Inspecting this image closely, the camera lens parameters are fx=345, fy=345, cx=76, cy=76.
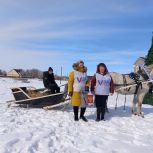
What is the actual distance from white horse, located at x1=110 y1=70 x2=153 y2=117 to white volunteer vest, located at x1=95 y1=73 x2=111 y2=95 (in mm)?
1536

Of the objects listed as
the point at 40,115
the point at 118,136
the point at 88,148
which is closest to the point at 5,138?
the point at 88,148

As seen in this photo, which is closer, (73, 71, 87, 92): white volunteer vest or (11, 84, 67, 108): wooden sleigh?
(73, 71, 87, 92): white volunteer vest

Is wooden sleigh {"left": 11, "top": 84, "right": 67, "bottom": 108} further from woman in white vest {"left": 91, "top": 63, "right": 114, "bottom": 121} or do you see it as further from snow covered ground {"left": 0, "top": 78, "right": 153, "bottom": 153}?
woman in white vest {"left": 91, "top": 63, "right": 114, "bottom": 121}

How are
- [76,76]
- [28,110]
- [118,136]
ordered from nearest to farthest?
[118,136], [76,76], [28,110]

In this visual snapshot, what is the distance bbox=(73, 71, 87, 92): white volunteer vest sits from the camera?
9.46 metres

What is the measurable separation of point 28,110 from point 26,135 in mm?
3971

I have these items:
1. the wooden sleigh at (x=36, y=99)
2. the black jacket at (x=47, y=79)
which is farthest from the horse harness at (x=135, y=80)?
the black jacket at (x=47, y=79)

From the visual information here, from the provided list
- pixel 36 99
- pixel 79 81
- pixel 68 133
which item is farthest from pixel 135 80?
pixel 68 133

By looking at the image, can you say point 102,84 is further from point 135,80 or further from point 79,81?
point 135,80

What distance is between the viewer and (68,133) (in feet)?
24.4

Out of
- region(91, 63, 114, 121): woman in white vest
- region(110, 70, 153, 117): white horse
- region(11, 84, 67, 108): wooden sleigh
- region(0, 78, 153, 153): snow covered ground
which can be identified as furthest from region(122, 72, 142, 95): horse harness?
region(11, 84, 67, 108): wooden sleigh

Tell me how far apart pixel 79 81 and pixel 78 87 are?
0.57 feet

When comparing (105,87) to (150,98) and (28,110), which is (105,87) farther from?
(150,98)

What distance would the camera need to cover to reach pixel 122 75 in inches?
460
